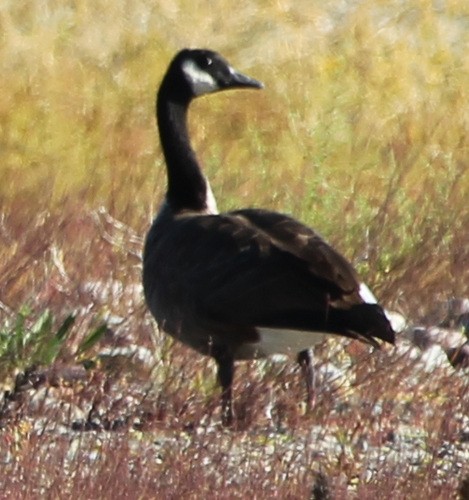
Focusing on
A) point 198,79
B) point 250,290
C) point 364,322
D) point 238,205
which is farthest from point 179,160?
point 364,322

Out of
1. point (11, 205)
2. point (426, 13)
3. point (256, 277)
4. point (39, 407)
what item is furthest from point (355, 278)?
point (426, 13)

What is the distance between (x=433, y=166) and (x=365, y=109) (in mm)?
944

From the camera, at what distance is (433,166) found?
42.5ft

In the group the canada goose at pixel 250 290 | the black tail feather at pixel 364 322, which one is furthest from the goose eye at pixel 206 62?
the black tail feather at pixel 364 322

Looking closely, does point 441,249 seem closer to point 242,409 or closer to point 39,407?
point 242,409

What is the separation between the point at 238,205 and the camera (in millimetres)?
11797

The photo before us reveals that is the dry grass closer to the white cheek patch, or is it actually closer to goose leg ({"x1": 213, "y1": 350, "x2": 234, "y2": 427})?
goose leg ({"x1": 213, "y1": 350, "x2": 234, "y2": 427})

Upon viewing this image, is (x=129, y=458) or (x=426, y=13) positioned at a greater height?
(x=129, y=458)

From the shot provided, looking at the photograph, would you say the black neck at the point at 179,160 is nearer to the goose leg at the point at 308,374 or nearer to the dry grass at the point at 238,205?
the dry grass at the point at 238,205

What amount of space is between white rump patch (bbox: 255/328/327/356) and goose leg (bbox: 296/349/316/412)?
6 cm

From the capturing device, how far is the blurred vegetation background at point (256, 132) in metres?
10.8

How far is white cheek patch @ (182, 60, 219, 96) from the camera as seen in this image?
34.1 feet

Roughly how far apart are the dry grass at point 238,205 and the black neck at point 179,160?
26.6 inches

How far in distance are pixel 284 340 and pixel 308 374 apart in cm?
20
